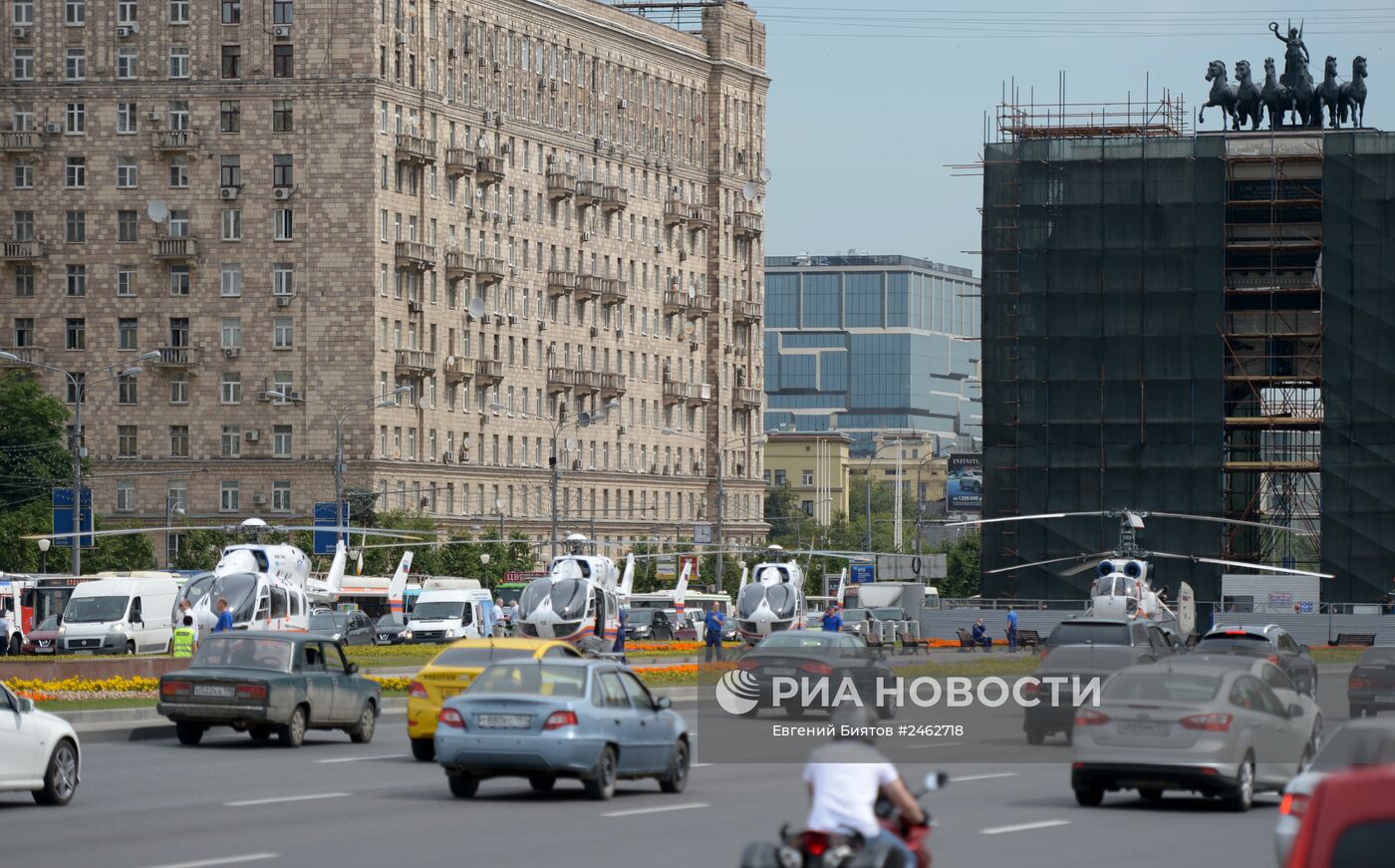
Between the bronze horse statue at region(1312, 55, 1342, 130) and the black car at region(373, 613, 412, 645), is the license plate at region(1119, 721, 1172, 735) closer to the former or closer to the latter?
the black car at region(373, 613, 412, 645)

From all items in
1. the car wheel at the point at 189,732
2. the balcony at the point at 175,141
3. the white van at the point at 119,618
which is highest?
the balcony at the point at 175,141

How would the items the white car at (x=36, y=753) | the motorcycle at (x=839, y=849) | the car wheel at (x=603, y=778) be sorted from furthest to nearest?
the car wheel at (x=603, y=778) → the white car at (x=36, y=753) → the motorcycle at (x=839, y=849)

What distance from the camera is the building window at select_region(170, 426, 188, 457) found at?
104812 mm

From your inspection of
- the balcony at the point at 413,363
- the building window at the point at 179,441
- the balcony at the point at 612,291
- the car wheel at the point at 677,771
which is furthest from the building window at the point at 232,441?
the car wheel at the point at 677,771

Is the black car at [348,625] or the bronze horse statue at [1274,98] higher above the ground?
the bronze horse statue at [1274,98]

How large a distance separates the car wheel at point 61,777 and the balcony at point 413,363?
85188 mm

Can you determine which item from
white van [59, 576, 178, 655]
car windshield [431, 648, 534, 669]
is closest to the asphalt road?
car windshield [431, 648, 534, 669]

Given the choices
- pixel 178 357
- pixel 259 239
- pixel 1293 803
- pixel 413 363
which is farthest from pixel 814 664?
pixel 178 357

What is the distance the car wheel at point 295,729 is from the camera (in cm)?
2731

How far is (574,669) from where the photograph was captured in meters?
21.1

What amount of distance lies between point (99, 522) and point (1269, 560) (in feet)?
157

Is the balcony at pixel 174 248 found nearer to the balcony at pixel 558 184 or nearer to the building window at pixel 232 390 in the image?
the building window at pixel 232 390

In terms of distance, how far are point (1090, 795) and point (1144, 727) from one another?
1.03 m

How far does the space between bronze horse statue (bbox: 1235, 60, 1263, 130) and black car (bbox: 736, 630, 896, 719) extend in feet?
206
